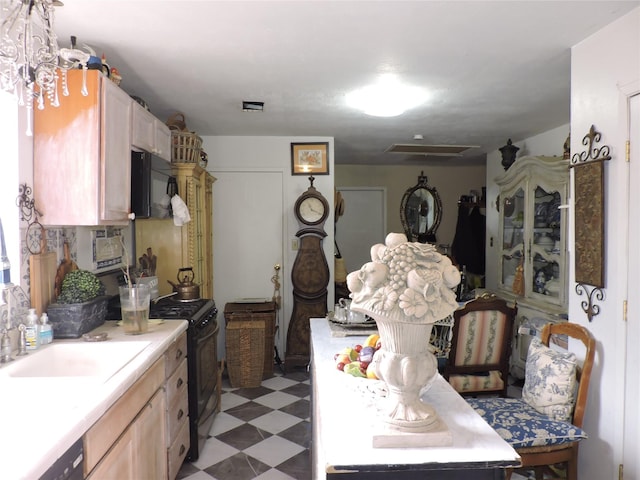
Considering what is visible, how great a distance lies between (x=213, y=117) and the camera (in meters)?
3.31

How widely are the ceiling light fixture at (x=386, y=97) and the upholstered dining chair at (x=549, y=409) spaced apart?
5.42 ft

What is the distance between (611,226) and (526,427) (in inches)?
38.4

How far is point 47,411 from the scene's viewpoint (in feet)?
4.27

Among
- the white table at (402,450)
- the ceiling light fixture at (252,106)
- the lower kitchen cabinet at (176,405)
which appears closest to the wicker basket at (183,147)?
the ceiling light fixture at (252,106)

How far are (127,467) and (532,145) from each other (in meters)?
4.16

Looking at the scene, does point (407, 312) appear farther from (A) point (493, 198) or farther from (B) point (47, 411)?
(A) point (493, 198)

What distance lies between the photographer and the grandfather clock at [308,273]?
3.96 m

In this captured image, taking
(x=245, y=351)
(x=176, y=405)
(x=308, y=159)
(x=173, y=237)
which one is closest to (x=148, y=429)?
(x=176, y=405)

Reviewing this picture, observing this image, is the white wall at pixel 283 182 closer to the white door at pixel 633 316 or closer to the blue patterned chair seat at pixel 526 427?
the blue patterned chair seat at pixel 526 427

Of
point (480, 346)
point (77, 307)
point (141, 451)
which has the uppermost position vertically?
point (77, 307)

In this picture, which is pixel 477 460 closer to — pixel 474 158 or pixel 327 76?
pixel 327 76

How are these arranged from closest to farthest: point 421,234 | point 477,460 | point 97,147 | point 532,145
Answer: point 477,460, point 97,147, point 532,145, point 421,234

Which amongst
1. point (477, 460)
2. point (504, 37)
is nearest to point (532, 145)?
point (504, 37)

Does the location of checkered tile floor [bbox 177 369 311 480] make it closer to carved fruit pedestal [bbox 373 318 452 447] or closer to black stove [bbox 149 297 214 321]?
black stove [bbox 149 297 214 321]
